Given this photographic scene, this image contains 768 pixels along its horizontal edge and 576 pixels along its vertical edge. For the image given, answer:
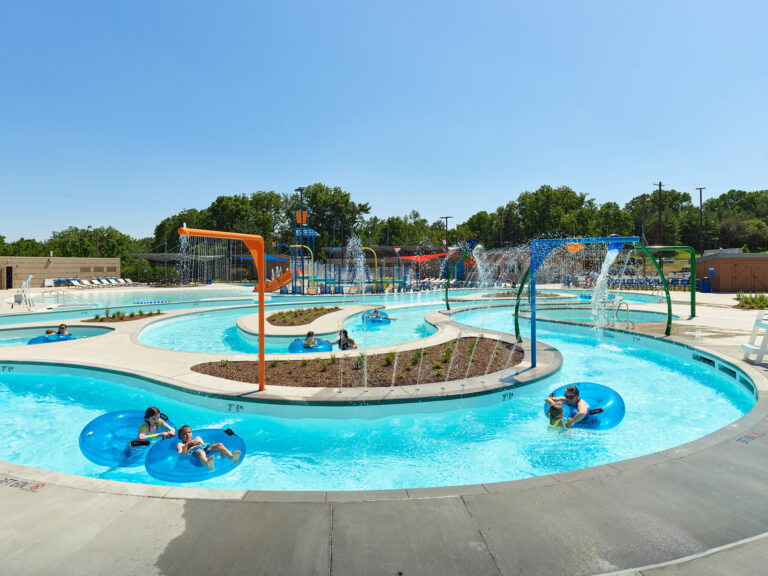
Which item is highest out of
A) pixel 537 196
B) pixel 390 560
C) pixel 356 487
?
pixel 537 196

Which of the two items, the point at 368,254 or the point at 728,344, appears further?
the point at 368,254

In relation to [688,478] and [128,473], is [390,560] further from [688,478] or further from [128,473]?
[128,473]

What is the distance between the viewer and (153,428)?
21.6 feet

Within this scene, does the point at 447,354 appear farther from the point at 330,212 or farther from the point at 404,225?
the point at 404,225

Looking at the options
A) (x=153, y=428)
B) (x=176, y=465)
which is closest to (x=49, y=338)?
(x=153, y=428)

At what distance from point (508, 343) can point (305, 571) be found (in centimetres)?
1074

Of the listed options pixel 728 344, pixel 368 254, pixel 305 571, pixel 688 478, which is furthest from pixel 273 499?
pixel 368 254

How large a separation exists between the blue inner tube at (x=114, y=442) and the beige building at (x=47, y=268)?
1795 inches

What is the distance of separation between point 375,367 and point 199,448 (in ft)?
16.2

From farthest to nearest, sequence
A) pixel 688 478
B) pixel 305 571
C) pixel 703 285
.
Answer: pixel 703 285
pixel 688 478
pixel 305 571

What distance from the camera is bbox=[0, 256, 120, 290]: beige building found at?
134ft

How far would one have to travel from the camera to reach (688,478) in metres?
4.72

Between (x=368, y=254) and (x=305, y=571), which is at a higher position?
(x=368, y=254)

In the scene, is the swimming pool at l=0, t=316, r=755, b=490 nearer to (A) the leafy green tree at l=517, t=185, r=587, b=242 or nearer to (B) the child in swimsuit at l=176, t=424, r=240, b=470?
(B) the child in swimsuit at l=176, t=424, r=240, b=470
